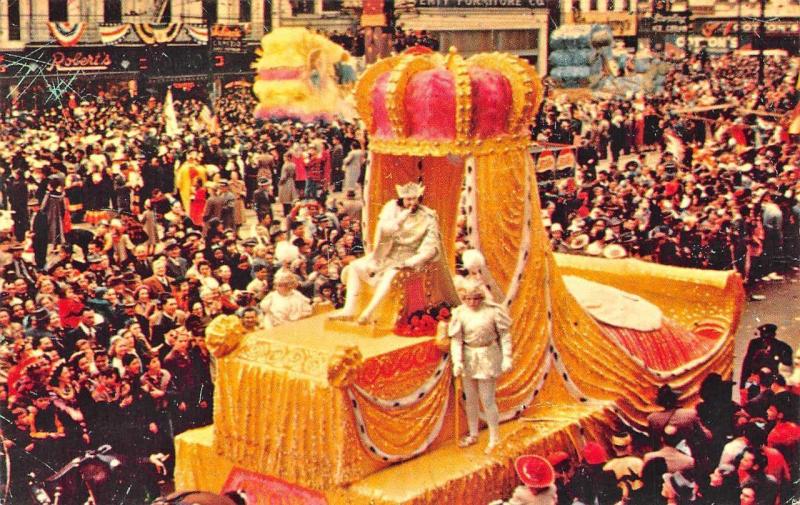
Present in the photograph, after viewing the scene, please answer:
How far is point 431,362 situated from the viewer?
26.8 feet

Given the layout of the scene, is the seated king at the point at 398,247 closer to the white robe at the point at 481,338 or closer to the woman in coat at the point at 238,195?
the white robe at the point at 481,338

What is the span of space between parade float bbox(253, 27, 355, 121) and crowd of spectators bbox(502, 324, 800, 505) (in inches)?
406

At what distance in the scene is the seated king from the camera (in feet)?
27.2

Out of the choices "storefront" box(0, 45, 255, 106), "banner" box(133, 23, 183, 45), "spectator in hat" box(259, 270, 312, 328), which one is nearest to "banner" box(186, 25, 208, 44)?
"banner" box(133, 23, 183, 45)

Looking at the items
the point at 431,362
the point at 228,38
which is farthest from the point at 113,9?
the point at 431,362

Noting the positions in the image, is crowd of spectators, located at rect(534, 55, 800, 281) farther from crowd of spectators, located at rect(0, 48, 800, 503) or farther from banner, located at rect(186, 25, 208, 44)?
banner, located at rect(186, 25, 208, 44)

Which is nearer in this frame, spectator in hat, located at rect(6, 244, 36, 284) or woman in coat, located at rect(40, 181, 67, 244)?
spectator in hat, located at rect(6, 244, 36, 284)

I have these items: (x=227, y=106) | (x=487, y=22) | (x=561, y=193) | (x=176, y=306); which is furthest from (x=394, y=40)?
(x=176, y=306)

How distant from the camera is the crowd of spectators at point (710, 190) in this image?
1373cm

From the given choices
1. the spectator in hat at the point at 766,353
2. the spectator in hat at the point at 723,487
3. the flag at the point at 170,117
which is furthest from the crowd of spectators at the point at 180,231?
the spectator in hat at the point at 766,353

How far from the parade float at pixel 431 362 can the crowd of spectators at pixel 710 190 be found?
8.88 feet

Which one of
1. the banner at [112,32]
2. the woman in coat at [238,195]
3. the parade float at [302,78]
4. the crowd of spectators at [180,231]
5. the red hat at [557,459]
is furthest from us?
the parade float at [302,78]

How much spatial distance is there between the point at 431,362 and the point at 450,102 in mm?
1779

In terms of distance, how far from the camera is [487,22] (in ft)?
47.8
